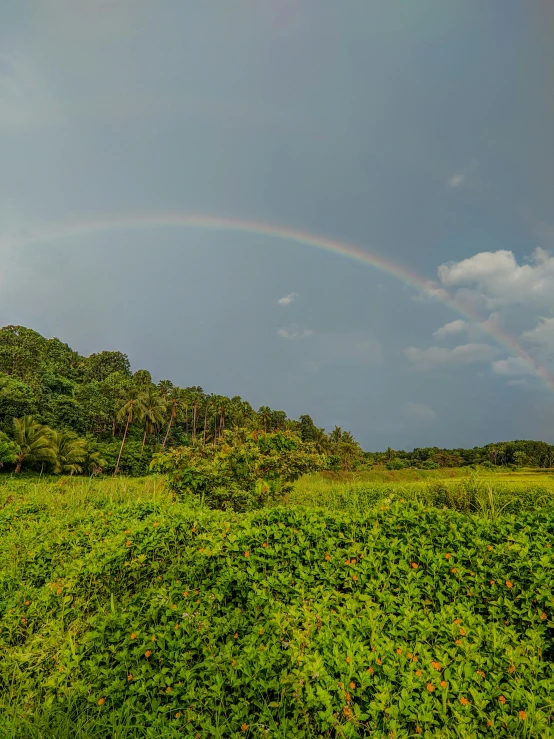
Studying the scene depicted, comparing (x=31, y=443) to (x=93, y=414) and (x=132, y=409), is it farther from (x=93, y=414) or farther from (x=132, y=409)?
(x=93, y=414)

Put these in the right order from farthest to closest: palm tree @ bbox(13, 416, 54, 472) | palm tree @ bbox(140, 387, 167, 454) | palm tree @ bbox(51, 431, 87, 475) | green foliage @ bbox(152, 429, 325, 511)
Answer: palm tree @ bbox(140, 387, 167, 454) < palm tree @ bbox(51, 431, 87, 475) < palm tree @ bbox(13, 416, 54, 472) < green foliage @ bbox(152, 429, 325, 511)

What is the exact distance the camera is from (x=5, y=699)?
2.94m

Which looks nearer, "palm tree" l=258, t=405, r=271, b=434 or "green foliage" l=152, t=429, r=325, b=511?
"green foliage" l=152, t=429, r=325, b=511

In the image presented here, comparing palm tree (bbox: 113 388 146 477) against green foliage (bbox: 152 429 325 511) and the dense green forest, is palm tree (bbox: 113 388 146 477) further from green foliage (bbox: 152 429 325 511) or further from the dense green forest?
green foliage (bbox: 152 429 325 511)

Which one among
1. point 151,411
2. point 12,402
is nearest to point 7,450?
point 12,402

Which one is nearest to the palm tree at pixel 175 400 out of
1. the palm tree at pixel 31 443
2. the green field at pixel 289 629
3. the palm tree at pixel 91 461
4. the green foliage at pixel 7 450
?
the palm tree at pixel 91 461

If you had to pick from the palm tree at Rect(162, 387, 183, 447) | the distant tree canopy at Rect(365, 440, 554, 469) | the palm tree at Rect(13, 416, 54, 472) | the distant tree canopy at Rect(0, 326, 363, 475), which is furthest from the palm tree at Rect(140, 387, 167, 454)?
the distant tree canopy at Rect(365, 440, 554, 469)

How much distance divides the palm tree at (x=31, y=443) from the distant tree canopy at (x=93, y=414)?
7 centimetres

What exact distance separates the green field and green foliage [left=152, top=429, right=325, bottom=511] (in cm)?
256

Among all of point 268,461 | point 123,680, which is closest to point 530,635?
point 123,680

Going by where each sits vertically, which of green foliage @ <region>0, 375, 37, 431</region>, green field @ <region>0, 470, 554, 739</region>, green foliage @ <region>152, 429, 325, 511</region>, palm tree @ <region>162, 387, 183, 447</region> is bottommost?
green field @ <region>0, 470, 554, 739</region>

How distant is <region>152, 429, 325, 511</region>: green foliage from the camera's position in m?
7.23

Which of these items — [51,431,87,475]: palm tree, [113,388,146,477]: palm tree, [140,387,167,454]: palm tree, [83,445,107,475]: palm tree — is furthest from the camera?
[140,387,167,454]: palm tree

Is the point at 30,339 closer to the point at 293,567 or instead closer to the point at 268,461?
the point at 268,461
